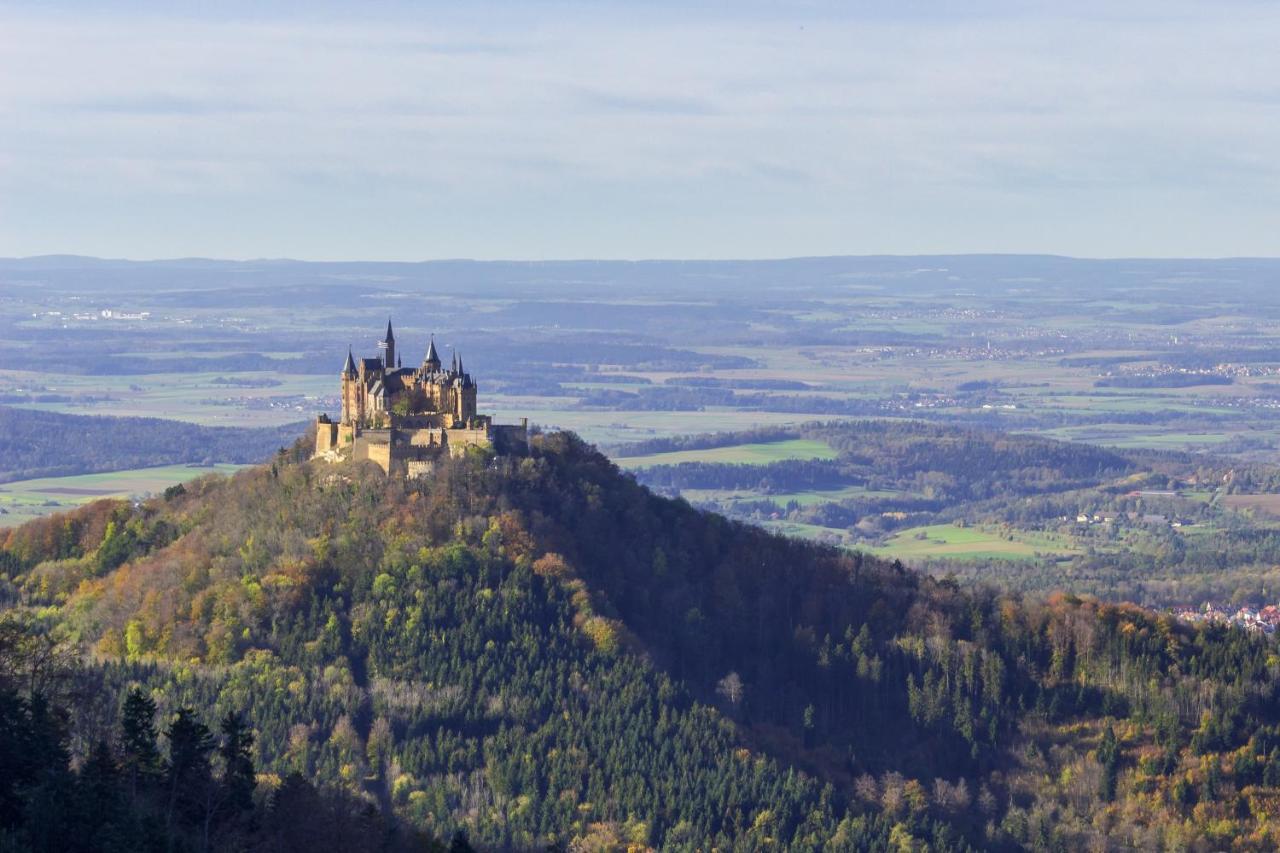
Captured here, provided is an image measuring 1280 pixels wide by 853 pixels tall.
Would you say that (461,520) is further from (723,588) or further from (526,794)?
(526,794)

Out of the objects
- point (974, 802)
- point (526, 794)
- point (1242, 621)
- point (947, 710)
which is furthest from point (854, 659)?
point (1242, 621)

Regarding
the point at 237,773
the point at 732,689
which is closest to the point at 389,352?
the point at 732,689

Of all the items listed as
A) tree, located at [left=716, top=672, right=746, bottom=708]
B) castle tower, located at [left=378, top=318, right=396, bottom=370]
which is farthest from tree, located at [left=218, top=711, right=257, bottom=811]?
castle tower, located at [left=378, top=318, right=396, bottom=370]

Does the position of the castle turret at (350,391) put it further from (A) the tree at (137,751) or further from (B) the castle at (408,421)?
(A) the tree at (137,751)

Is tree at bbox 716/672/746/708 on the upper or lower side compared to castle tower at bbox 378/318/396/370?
lower

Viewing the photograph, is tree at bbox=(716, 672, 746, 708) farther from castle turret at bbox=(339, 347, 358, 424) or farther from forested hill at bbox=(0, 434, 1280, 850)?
castle turret at bbox=(339, 347, 358, 424)

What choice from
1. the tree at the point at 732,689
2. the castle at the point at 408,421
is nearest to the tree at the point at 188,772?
the tree at the point at 732,689
